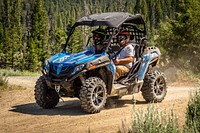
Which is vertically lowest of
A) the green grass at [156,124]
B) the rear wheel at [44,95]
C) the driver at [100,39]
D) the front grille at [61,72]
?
the rear wheel at [44,95]

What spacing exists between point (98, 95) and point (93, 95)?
25 centimetres

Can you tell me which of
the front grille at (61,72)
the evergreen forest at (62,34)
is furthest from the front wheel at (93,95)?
the evergreen forest at (62,34)

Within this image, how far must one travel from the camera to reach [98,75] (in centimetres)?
986

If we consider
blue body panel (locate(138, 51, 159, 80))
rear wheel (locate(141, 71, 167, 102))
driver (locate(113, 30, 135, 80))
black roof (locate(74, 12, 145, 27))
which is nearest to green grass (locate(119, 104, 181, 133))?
driver (locate(113, 30, 135, 80))

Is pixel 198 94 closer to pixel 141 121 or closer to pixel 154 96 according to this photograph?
pixel 141 121

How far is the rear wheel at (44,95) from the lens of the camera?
32.6ft

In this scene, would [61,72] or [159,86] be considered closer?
[61,72]

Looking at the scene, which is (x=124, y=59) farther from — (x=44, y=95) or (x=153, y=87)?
(x=44, y=95)

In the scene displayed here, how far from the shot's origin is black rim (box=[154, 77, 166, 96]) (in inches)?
433

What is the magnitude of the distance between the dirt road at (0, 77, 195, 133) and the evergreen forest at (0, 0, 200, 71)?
35.5 ft

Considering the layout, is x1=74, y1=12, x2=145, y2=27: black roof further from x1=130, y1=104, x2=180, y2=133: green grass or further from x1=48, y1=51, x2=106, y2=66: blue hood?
x1=130, y1=104, x2=180, y2=133: green grass

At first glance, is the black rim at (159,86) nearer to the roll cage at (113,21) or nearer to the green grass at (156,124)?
the roll cage at (113,21)

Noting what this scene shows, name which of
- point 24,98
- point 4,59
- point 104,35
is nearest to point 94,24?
point 104,35

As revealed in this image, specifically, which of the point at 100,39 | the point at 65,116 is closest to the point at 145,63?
the point at 100,39
